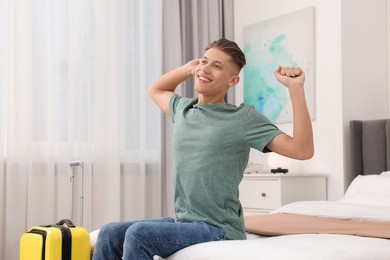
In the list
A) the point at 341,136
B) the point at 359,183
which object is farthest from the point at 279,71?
the point at 341,136

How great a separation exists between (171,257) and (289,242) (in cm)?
38

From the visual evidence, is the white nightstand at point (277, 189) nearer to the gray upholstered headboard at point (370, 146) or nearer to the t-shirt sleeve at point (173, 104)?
the gray upholstered headboard at point (370, 146)

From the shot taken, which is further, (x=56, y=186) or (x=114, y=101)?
(x=114, y=101)

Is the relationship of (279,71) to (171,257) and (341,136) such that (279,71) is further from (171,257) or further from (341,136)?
(341,136)

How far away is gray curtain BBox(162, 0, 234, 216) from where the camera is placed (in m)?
4.67

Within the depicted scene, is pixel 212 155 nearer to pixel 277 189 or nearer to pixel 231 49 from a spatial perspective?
pixel 231 49

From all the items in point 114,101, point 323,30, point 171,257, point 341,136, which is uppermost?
point 323,30

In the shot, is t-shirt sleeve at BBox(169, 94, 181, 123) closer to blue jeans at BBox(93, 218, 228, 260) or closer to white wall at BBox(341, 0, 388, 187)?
blue jeans at BBox(93, 218, 228, 260)

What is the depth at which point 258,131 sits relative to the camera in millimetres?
1842

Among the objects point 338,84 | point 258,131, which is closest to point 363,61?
point 338,84

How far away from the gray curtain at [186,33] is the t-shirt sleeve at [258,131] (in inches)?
111

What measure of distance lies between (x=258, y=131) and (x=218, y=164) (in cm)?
16

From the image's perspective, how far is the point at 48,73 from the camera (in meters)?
4.02

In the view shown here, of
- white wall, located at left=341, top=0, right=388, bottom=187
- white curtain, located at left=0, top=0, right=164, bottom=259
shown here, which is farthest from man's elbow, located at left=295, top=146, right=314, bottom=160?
white curtain, located at left=0, top=0, right=164, bottom=259
